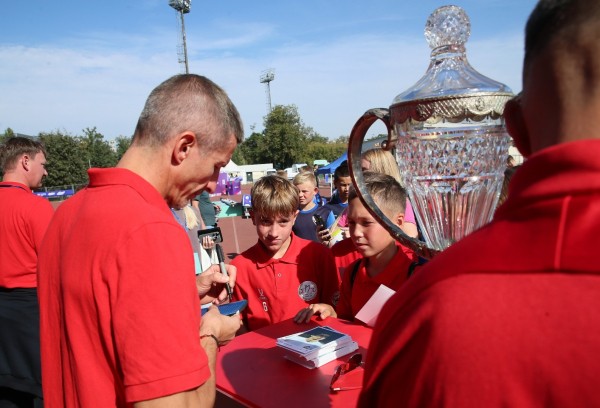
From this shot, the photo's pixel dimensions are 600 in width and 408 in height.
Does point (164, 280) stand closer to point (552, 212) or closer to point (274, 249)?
point (552, 212)

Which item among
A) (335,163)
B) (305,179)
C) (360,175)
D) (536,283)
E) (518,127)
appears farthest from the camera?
(335,163)

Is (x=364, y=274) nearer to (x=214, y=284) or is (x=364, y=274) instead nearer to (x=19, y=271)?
(x=214, y=284)

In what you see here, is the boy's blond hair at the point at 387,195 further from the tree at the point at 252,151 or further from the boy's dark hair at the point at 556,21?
→ the tree at the point at 252,151

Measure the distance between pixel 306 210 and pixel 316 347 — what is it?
3.56m

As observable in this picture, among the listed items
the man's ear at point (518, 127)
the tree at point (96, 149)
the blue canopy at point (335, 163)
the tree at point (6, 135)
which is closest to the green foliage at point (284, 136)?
the tree at point (96, 149)

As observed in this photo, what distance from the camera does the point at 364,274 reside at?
2.41 m

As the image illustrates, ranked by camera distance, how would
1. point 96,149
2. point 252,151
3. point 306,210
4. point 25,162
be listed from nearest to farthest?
point 25,162 → point 306,210 → point 96,149 → point 252,151

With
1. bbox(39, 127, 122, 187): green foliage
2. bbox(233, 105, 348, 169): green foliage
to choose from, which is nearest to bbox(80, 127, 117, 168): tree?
bbox(39, 127, 122, 187): green foliage

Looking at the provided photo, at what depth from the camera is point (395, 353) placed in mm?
582

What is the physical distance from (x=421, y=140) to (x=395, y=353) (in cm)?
73

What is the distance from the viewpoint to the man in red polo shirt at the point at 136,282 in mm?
1148

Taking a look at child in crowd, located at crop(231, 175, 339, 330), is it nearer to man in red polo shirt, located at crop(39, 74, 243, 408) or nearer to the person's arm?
the person's arm

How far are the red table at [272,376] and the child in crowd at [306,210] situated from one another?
9.04 feet

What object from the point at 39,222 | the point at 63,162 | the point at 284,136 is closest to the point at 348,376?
the point at 39,222
